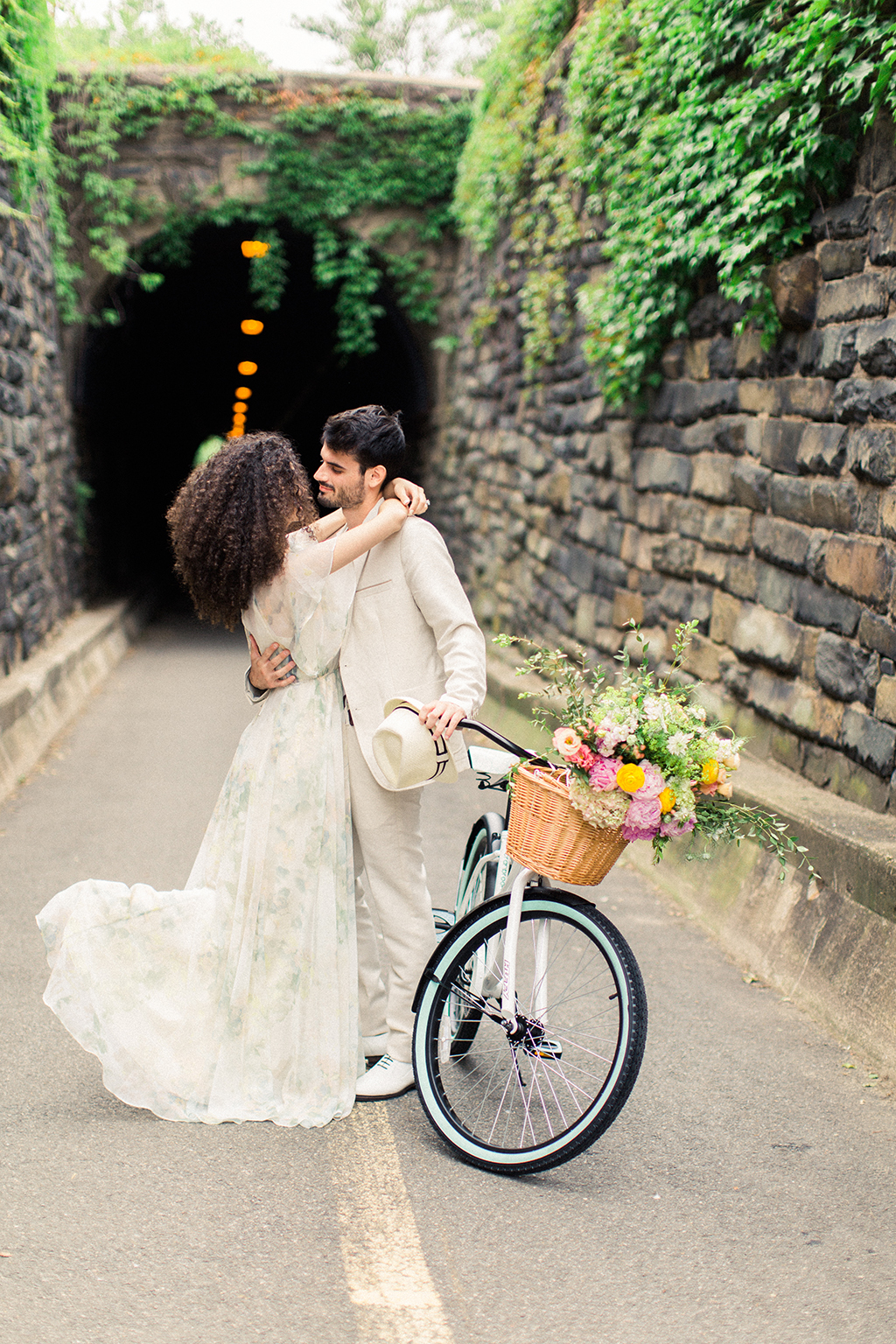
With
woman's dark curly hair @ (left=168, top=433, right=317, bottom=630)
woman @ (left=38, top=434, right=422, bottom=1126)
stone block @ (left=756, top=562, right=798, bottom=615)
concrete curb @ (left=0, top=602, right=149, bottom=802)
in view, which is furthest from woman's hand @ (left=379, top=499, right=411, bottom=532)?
concrete curb @ (left=0, top=602, right=149, bottom=802)

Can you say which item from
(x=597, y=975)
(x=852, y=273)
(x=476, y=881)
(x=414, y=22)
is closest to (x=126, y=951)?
(x=476, y=881)

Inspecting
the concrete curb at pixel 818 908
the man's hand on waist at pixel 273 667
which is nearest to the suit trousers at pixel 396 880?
the man's hand on waist at pixel 273 667

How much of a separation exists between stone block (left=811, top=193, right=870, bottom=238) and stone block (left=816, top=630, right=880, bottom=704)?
1.52 meters

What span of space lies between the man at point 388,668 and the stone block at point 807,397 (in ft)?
7.07

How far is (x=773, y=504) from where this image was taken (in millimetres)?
5285

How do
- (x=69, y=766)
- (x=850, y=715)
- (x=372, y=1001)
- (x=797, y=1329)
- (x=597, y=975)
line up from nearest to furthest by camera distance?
(x=797, y=1329)
(x=372, y=1001)
(x=597, y=975)
(x=850, y=715)
(x=69, y=766)

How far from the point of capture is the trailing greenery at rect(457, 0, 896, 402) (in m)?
4.59

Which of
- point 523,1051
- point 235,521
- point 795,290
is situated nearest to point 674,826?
point 523,1051

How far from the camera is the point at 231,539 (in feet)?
10.5

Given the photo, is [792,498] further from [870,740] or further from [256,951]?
[256,951]

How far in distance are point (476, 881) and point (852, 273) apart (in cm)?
272

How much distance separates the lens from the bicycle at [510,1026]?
2955 mm

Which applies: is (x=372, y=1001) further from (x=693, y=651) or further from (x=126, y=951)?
(x=693, y=651)

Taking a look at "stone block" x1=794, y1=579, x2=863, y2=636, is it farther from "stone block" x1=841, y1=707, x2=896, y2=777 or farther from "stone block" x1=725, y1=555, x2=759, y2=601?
"stone block" x1=725, y1=555, x2=759, y2=601
